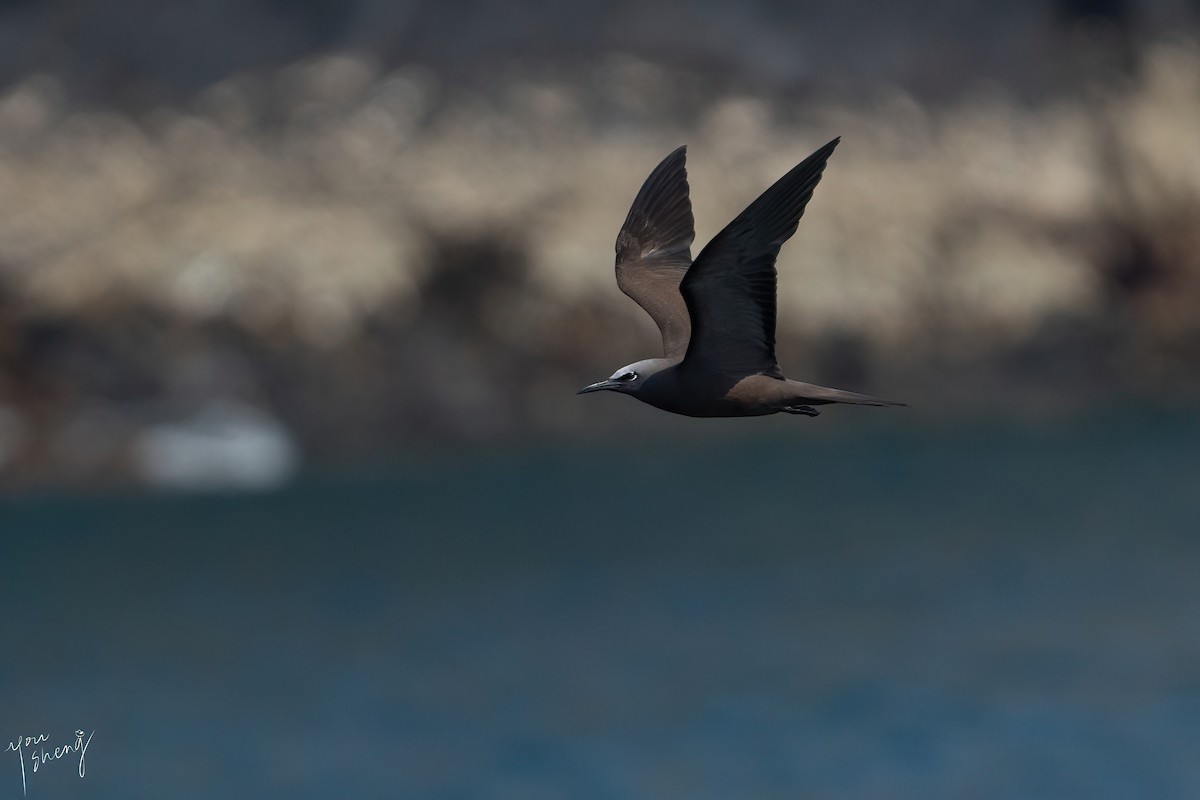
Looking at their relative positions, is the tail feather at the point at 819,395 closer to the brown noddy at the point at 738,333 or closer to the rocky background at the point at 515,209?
the brown noddy at the point at 738,333

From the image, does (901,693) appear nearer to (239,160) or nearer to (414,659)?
(414,659)

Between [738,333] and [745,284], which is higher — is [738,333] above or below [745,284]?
below

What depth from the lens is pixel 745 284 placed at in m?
8.98

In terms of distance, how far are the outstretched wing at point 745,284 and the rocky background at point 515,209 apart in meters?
18.7

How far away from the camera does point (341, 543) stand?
28.3m

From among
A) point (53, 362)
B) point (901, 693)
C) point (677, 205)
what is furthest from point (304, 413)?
point (677, 205)

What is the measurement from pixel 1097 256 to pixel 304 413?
48.0 ft

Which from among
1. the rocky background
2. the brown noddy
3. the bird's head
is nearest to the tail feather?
the brown noddy

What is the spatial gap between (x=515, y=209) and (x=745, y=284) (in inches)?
813

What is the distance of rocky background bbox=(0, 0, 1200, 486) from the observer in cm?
2745

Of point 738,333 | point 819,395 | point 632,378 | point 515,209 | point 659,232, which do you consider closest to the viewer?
point 819,395

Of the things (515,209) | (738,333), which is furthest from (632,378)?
(515,209)

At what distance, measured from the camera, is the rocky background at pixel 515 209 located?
27.5 m

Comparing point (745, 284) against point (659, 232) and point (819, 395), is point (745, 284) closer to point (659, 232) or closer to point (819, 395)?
point (819, 395)
